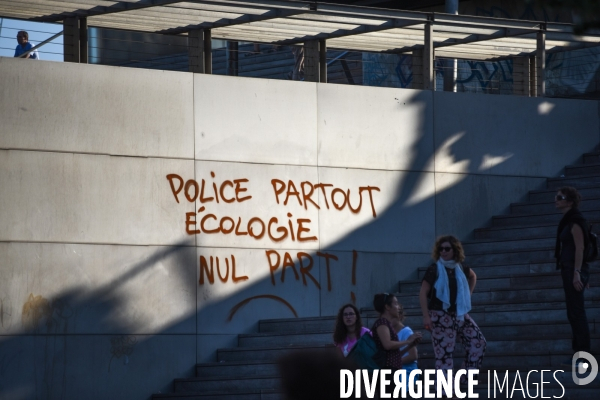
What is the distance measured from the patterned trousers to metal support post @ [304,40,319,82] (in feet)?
18.4

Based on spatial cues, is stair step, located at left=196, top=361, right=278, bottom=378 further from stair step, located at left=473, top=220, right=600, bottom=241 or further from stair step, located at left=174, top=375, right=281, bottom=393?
stair step, located at left=473, top=220, right=600, bottom=241

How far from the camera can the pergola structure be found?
39.9 feet

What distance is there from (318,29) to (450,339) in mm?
5845

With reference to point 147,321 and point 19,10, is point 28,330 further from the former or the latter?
point 19,10

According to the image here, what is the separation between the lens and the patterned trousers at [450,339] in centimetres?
853

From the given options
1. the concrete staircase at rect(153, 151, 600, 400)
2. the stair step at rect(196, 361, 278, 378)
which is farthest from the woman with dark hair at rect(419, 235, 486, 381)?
the stair step at rect(196, 361, 278, 378)

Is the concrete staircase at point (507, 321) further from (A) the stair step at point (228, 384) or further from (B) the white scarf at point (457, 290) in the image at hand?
(B) the white scarf at point (457, 290)

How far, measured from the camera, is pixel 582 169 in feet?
44.7

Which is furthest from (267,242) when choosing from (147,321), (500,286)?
(500,286)

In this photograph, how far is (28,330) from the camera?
35.8ft

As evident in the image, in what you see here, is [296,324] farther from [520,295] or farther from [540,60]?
[540,60]

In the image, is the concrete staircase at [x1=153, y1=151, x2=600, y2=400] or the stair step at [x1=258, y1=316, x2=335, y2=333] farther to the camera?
the stair step at [x1=258, y1=316, x2=335, y2=333]

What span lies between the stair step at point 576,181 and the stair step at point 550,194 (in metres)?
0.15

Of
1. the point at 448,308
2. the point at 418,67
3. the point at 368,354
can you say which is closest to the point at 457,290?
the point at 448,308
